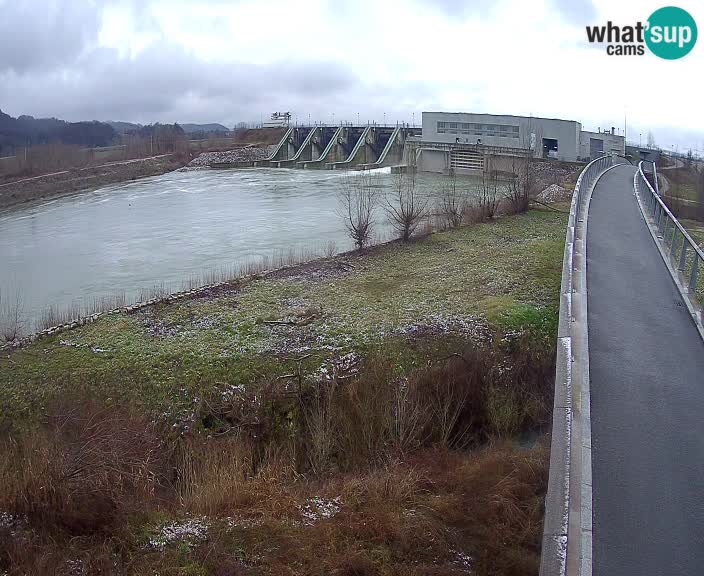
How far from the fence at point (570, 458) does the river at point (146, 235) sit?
38.3 feet

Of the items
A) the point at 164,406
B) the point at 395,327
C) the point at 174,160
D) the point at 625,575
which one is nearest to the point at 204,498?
the point at 164,406

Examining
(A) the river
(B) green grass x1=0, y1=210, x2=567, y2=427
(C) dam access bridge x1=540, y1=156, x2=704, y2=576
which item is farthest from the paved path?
(A) the river

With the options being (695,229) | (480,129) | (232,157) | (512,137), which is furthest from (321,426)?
(232,157)

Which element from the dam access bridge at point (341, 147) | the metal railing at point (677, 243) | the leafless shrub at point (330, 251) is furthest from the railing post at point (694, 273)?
the dam access bridge at point (341, 147)

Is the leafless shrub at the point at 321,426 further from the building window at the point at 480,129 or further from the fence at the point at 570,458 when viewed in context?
the building window at the point at 480,129

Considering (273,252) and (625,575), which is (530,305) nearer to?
(625,575)

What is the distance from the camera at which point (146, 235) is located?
1080 inches

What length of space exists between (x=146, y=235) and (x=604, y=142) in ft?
131

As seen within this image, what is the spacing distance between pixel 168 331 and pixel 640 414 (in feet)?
29.8

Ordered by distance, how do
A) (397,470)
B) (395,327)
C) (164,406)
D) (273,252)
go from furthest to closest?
1. (273,252)
2. (395,327)
3. (164,406)
4. (397,470)

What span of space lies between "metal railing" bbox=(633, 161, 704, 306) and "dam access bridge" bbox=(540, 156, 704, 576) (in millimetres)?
66

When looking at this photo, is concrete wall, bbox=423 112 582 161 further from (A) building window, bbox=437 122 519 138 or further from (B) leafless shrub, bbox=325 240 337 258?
(B) leafless shrub, bbox=325 240 337 258

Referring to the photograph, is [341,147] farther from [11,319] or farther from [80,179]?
[11,319]

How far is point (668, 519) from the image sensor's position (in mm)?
5137
